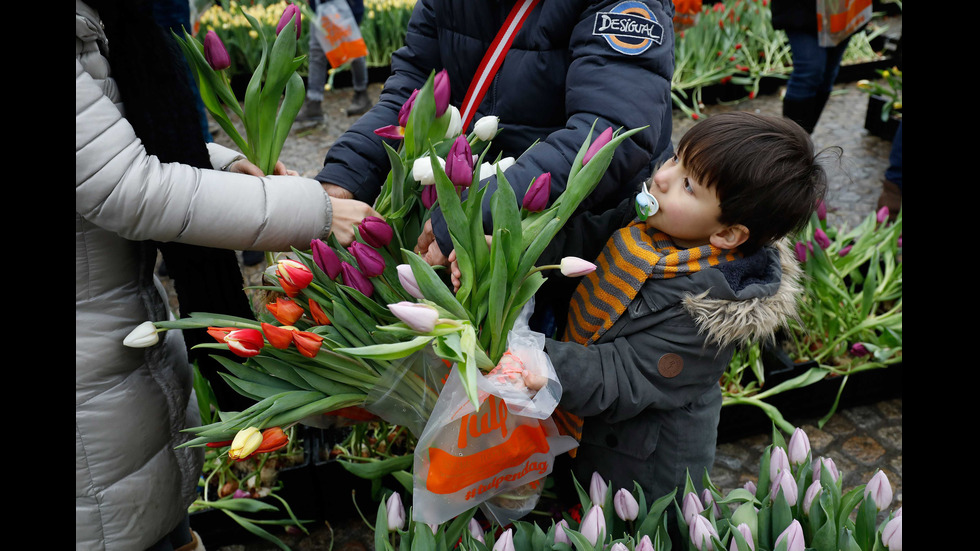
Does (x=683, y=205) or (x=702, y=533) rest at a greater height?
(x=683, y=205)

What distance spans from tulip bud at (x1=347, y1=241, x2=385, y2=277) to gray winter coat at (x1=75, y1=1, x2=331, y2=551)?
0.46 ft

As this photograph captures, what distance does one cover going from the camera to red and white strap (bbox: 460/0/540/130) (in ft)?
4.22

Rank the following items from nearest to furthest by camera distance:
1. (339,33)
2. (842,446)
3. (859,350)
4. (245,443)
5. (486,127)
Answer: (245,443) → (486,127) → (842,446) → (859,350) → (339,33)

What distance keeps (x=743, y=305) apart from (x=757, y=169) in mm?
236

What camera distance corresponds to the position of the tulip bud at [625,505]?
1.29 metres

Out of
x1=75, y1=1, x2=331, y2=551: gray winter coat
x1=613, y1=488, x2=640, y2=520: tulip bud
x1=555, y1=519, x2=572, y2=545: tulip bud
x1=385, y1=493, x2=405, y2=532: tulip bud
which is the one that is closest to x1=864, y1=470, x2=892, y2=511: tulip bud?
x1=613, y1=488, x2=640, y2=520: tulip bud

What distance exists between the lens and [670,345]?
1269 millimetres

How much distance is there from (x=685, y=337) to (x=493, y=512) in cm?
50

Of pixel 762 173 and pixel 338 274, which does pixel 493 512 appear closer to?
pixel 338 274

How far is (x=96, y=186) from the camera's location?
3.39 ft

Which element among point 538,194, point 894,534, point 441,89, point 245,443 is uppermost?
point 441,89

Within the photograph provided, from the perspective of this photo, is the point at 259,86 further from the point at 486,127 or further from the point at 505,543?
the point at 505,543

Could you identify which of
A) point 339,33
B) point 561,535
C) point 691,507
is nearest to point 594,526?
point 561,535

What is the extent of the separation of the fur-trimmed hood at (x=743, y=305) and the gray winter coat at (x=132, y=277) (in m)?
0.67
